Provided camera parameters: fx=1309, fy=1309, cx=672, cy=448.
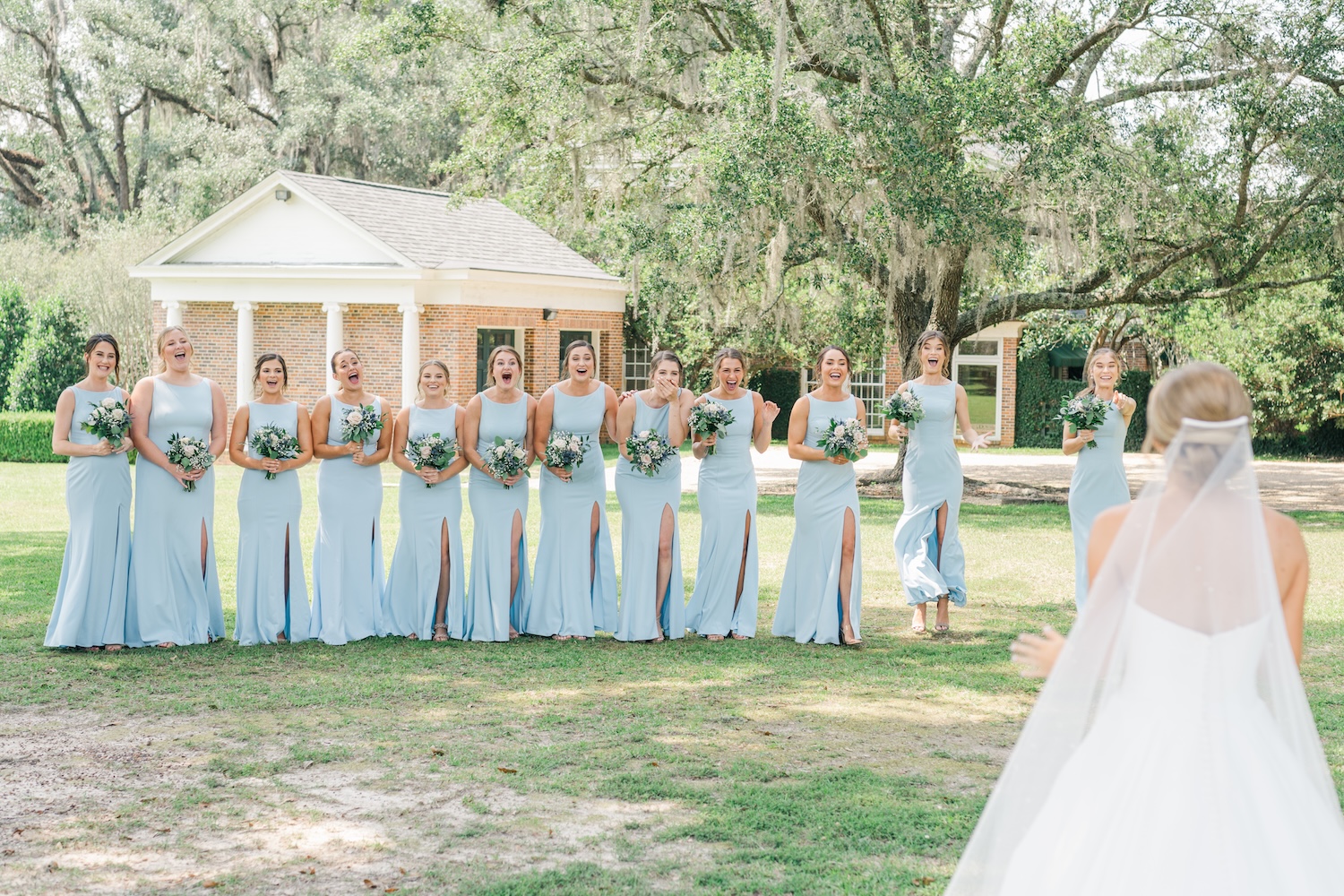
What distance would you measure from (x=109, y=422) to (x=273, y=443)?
0.91 meters

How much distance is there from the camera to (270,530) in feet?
26.0

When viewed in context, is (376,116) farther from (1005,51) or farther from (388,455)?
(388,455)

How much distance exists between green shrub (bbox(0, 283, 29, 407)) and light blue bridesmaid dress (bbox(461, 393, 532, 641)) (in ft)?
74.8

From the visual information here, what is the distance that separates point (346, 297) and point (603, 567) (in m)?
16.8

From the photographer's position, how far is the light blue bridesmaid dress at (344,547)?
7992 millimetres

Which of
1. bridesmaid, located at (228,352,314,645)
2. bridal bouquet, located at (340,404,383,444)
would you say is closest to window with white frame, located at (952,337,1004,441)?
bridal bouquet, located at (340,404,383,444)

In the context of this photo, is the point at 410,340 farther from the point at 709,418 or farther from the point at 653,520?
the point at 709,418

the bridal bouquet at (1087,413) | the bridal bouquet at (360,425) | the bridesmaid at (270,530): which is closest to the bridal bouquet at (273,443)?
the bridesmaid at (270,530)

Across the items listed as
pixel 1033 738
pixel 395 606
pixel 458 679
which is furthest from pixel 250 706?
pixel 1033 738

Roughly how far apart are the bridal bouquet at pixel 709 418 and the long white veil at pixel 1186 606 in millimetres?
5029

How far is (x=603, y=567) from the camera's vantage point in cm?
828

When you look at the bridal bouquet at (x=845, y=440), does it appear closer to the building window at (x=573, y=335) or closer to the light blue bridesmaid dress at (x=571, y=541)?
the light blue bridesmaid dress at (x=571, y=541)

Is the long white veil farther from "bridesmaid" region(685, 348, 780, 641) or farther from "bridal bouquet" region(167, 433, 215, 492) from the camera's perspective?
"bridal bouquet" region(167, 433, 215, 492)

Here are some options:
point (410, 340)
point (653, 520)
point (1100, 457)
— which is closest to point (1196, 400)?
point (653, 520)
